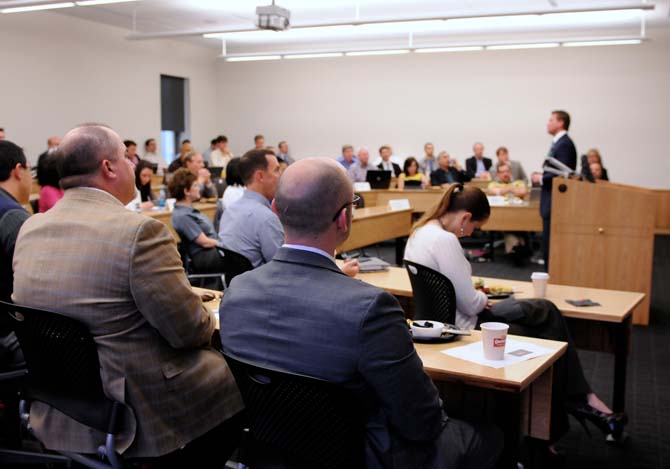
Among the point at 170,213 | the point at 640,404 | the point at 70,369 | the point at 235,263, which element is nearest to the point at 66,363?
the point at 70,369

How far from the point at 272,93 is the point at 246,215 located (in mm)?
12350

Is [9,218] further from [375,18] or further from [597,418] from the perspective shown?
[375,18]

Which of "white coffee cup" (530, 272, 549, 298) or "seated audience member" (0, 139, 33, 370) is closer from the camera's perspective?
"seated audience member" (0, 139, 33, 370)

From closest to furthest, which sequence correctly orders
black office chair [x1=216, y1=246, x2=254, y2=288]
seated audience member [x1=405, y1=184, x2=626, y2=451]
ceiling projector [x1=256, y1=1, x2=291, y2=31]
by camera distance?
1. seated audience member [x1=405, y1=184, x2=626, y2=451]
2. black office chair [x1=216, y1=246, x2=254, y2=288]
3. ceiling projector [x1=256, y1=1, x2=291, y2=31]

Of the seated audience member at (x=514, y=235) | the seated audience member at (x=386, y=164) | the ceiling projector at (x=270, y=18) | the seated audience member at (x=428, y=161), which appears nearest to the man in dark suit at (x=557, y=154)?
the seated audience member at (x=514, y=235)

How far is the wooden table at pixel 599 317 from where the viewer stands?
125 inches

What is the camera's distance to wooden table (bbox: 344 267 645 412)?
3182mm

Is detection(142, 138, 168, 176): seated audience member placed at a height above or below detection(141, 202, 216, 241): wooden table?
above

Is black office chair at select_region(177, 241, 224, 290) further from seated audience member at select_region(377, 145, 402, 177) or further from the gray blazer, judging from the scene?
seated audience member at select_region(377, 145, 402, 177)

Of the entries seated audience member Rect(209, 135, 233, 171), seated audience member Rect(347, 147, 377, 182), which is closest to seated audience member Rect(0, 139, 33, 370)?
seated audience member Rect(347, 147, 377, 182)

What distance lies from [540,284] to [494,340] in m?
1.23

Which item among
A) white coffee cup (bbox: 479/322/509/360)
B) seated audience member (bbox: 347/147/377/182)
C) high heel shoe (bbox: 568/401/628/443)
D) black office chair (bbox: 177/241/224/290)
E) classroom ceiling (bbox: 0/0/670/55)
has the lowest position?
high heel shoe (bbox: 568/401/628/443)

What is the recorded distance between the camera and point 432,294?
3.11 metres

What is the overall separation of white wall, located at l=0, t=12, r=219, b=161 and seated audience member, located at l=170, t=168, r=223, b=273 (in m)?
6.61
